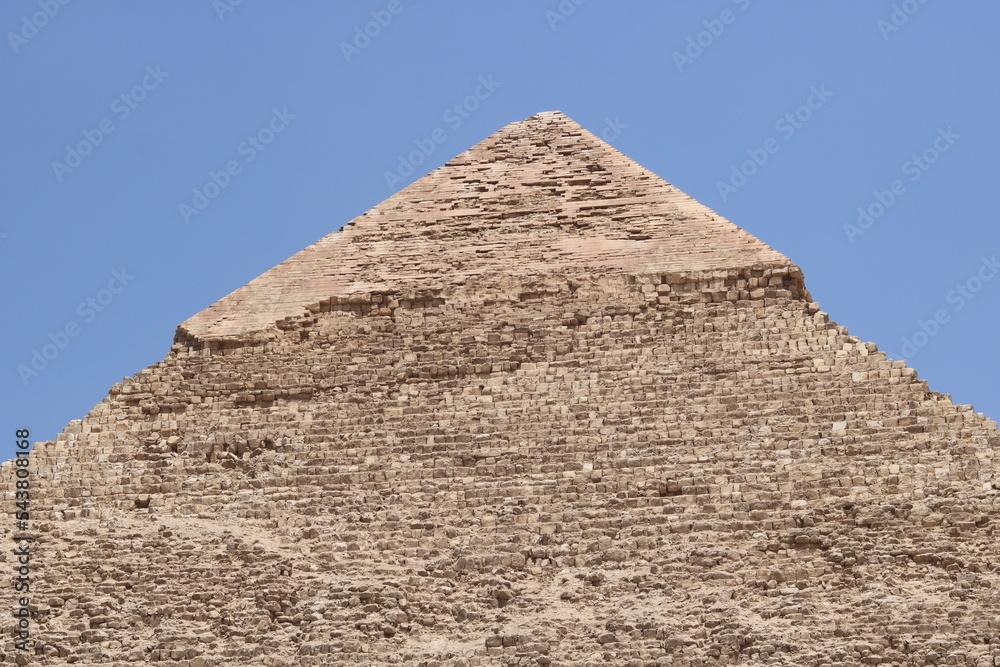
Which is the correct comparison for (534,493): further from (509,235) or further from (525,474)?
(509,235)

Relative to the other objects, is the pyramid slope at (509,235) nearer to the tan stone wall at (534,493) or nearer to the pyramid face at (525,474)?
the pyramid face at (525,474)

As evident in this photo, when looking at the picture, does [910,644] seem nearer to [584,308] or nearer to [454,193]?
[584,308]

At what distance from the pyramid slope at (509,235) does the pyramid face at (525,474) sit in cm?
4

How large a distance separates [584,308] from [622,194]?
2040 millimetres

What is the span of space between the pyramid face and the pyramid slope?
0.04 metres

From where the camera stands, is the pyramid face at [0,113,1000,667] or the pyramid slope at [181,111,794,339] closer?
the pyramid face at [0,113,1000,667]

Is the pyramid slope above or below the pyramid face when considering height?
above

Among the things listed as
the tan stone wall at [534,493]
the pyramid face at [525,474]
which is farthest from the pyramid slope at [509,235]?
the tan stone wall at [534,493]

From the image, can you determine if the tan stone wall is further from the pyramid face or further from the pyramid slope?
the pyramid slope

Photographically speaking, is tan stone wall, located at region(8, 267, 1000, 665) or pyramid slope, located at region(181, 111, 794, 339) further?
pyramid slope, located at region(181, 111, 794, 339)

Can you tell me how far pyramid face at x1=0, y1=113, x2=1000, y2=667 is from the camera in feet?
50.0

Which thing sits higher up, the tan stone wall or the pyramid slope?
the pyramid slope

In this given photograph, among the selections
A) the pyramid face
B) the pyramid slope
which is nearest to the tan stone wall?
the pyramid face

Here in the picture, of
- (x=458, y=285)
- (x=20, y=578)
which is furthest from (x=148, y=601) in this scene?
(x=458, y=285)
